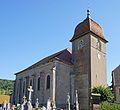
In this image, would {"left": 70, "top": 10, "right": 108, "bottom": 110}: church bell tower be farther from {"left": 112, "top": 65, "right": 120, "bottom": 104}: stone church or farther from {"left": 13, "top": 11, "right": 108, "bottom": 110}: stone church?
{"left": 112, "top": 65, "right": 120, "bottom": 104}: stone church

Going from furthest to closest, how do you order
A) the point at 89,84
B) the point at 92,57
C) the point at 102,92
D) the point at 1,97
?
the point at 1,97 < the point at 92,57 < the point at 89,84 < the point at 102,92

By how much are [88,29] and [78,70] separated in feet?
20.6

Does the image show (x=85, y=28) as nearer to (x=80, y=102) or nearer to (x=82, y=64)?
(x=82, y=64)

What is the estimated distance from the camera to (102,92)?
25688 mm

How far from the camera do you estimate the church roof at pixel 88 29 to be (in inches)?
1227

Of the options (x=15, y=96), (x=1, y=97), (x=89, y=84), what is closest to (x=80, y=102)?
(x=89, y=84)

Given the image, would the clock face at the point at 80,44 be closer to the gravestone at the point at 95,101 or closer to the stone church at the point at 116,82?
the stone church at the point at 116,82

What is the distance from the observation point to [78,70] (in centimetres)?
3066

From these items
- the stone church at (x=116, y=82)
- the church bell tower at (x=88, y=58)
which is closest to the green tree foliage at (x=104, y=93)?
the church bell tower at (x=88, y=58)

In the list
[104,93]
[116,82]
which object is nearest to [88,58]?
[104,93]

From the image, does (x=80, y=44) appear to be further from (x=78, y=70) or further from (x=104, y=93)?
(x=104, y=93)

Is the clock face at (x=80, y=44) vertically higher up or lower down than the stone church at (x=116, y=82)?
higher up

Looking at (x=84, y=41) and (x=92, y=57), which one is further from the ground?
(x=84, y=41)

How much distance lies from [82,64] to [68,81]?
3366 mm
